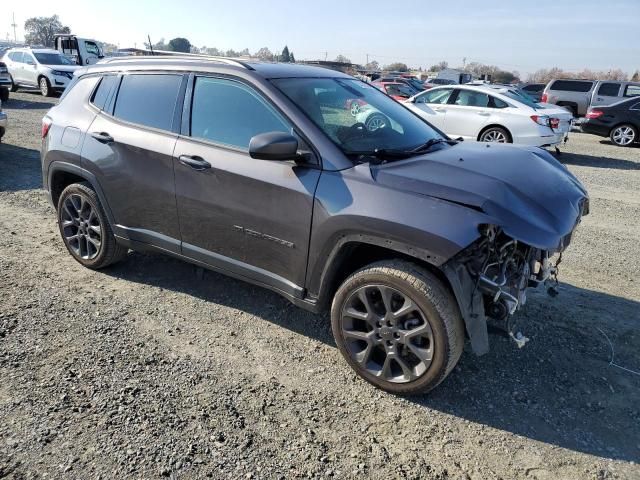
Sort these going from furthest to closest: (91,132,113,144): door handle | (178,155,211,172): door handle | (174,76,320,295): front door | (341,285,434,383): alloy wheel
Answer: (91,132,113,144): door handle → (178,155,211,172): door handle → (174,76,320,295): front door → (341,285,434,383): alloy wheel

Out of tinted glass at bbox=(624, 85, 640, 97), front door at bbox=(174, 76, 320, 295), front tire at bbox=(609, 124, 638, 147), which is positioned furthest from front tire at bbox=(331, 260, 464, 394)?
tinted glass at bbox=(624, 85, 640, 97)

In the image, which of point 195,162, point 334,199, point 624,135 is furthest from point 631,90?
point 195,162

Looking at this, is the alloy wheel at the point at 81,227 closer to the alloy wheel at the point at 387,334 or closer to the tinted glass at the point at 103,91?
the tinted glass at the point at 103,91

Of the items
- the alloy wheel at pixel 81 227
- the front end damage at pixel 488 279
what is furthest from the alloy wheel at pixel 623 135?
the alloy wheel at pixel 81 227

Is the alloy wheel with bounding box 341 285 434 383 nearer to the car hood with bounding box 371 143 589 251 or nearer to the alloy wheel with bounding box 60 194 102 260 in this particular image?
the car hood with bounding box 371 143 589 251

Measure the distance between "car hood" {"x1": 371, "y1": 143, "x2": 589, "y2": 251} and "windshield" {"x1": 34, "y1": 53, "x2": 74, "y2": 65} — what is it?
832 inches

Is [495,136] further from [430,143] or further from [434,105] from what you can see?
[430,143]

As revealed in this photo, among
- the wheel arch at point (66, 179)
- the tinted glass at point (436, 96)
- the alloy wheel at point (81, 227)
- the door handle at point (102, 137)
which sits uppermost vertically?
the door handle at point (102, 137)

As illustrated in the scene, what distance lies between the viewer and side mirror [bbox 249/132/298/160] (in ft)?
9.63

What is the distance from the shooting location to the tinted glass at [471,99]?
11555mm

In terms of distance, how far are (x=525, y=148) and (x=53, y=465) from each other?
3643 mm

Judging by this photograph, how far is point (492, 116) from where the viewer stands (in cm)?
1123

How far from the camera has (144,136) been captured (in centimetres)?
381

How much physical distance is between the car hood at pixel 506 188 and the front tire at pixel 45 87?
805 inches
